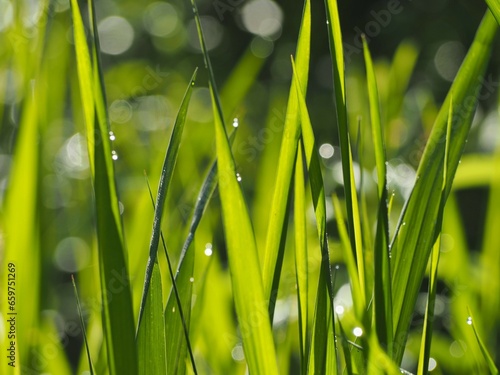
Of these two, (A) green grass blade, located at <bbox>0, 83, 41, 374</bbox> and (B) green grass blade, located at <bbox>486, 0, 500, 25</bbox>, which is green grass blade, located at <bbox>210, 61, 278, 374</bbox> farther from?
(A) green grass blade, located at <bbox>0, 83, 41, 374</bbox>

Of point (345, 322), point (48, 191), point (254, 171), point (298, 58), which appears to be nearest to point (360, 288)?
point (298, 58)

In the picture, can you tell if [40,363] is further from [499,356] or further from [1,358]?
[499,356]

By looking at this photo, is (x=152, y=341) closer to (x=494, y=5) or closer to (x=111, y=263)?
(x=111, y=263)

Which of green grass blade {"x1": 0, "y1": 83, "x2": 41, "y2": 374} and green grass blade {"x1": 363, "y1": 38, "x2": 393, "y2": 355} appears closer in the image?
green grass blade {"x1": 363, "y1": 38, "x2": 393, "y2": 355}

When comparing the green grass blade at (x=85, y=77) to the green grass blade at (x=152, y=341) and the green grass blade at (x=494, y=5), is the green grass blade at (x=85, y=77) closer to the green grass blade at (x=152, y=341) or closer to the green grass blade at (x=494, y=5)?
the green grass blade at (x=152, y=341)

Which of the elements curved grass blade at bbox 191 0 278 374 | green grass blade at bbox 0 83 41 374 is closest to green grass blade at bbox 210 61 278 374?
curved grass blade at bbox 191 0 278 374

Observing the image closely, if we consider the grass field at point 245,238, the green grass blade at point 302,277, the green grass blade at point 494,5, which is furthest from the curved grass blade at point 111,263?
the green grass blade at point 494,5

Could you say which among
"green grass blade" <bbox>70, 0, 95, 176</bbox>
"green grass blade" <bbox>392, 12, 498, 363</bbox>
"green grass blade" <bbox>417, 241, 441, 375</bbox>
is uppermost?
"green grass blade" <bbox>70, 0, 95, 176</bbox>

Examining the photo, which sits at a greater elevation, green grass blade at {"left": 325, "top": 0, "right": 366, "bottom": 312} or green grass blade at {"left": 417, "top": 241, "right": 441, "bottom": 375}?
green grass blade at {"left": 325, "top": 0, "right": 366, "bottom": 312}
